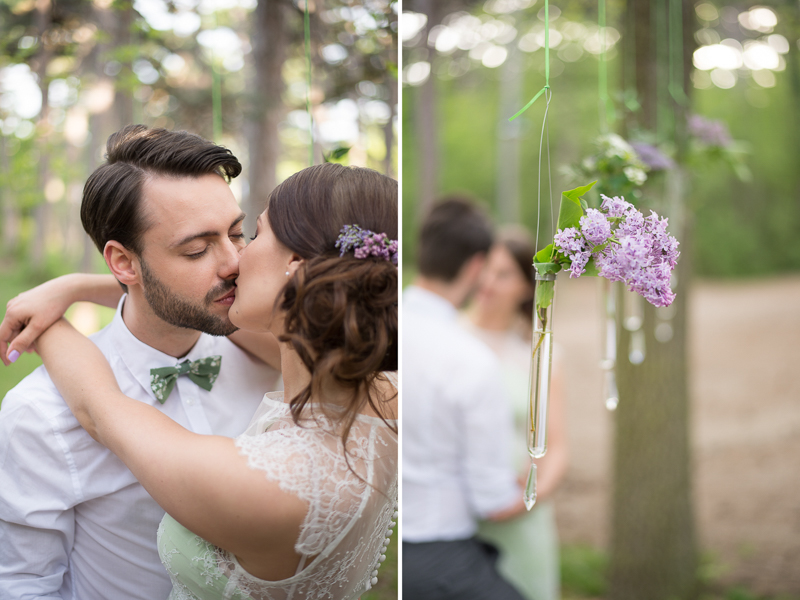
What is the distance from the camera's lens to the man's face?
1.32m

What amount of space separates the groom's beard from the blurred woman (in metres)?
1.57

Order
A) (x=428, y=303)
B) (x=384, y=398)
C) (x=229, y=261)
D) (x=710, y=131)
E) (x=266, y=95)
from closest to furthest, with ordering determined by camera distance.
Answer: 1. (x=229, y=261)
2. (x=384, y=398)
3. (x=428, y=303)
4. (x=710, y=131)
5. (x=266, y=95)

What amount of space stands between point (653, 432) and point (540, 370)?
262 cm

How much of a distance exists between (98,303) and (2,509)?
1.63ft

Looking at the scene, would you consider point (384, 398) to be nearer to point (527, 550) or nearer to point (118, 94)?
point (118, 94)

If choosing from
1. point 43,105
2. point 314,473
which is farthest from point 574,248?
point 43,105

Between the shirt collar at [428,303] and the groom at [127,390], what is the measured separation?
1.24 meters

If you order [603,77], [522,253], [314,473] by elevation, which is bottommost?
[314,473]

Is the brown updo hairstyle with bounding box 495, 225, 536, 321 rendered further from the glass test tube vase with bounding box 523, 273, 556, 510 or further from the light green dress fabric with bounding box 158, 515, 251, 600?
the light green dress fabric with bounding box 158, 515, 251, 600

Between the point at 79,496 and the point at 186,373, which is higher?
the point at 186,373

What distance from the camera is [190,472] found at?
47.1 inches

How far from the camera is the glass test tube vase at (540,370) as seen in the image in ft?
4.14

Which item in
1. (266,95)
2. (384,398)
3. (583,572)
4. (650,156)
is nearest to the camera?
(384,398)

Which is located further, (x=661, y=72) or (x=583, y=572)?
(x=583, y=572)
